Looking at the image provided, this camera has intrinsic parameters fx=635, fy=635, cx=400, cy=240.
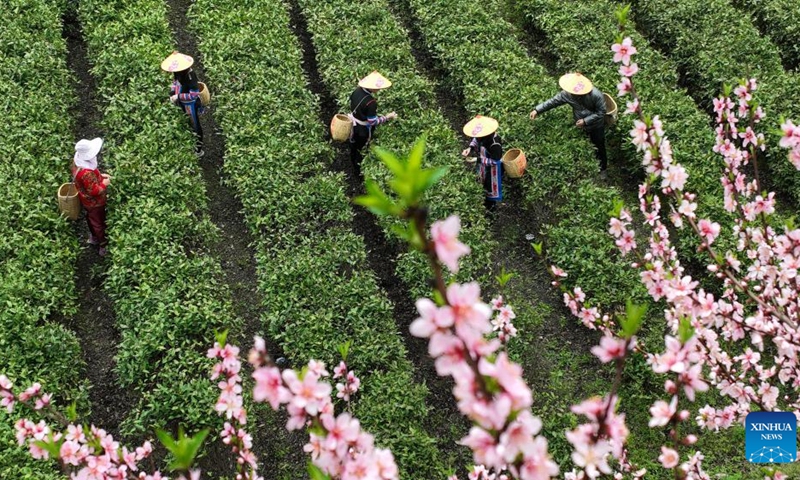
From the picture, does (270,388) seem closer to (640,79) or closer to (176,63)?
(176,63)

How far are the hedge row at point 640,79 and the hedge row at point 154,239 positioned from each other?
546 centimetres

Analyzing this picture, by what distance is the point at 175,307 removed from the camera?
21.3ft

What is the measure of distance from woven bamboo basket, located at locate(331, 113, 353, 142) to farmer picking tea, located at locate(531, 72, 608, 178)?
2.43 meters

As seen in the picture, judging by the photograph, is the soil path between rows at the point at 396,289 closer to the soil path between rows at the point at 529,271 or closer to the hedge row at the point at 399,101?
the hedge row at the point at 399,101

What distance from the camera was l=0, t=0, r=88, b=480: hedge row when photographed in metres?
6.08

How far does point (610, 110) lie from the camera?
28.0ft

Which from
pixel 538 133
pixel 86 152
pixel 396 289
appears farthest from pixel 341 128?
pixel 86 152

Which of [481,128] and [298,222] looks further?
[298,222]

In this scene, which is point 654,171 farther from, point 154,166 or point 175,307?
point 154,166

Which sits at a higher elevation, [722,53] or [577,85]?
[577,85]

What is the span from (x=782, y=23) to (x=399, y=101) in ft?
21.3

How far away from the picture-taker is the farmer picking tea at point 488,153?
7.33m

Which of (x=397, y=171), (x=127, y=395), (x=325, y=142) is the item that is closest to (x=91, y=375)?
(x=127, y=395)

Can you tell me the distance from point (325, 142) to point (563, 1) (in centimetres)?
516
